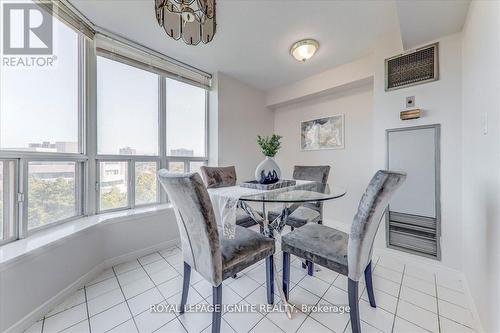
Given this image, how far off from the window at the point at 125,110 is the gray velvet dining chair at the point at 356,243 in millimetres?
2227

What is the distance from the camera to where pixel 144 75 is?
2.50m

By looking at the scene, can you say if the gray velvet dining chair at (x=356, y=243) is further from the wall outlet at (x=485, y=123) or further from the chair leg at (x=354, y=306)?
the wall outlet at (x=485, y=123)

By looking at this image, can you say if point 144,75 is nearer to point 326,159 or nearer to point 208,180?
point 208,180

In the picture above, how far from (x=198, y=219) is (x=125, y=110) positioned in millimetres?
2026

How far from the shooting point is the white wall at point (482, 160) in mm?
1028

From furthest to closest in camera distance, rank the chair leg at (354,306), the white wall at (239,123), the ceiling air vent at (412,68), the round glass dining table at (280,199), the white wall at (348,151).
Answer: the white wall at (239,123) < the white wall at (348,151) < the ceiling air vent at (412,68) < the round glass dining table at (280,199) < the chair leg at (354,306)

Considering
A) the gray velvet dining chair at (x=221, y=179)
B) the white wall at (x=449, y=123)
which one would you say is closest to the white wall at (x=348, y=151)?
the white wall at (x=449, y=123)

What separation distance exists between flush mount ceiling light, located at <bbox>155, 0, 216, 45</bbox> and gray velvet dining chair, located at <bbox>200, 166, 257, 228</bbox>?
132cm

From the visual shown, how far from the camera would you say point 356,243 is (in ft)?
3.74

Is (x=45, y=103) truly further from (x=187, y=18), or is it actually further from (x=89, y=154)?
(x=187, y=18)

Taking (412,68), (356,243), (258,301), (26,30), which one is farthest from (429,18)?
(26,30)

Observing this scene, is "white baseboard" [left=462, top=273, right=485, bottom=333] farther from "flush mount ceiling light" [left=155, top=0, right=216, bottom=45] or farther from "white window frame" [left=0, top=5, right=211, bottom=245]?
"white window frame" [left=0, top=5, right=211, bottom=245]

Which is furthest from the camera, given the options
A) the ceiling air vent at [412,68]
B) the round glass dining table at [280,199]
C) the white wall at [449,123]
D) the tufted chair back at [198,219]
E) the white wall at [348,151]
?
the white wall at [348,151]

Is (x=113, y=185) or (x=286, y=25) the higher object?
(x=286, y=25)
